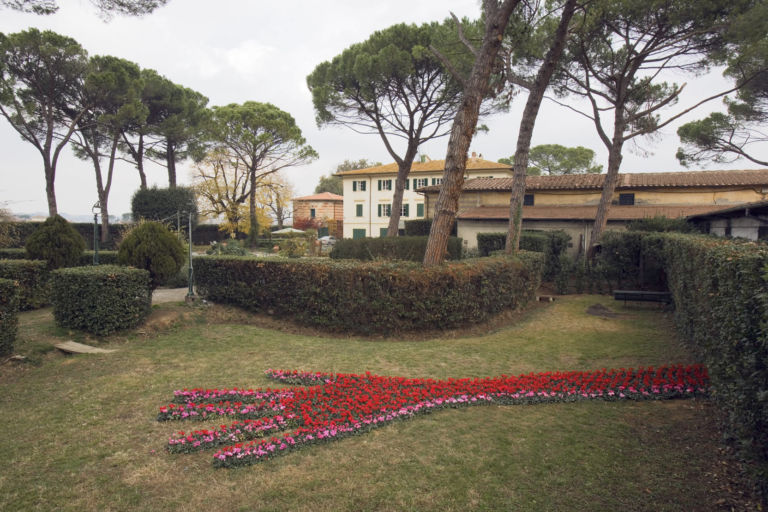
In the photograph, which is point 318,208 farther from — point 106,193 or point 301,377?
point 301,377

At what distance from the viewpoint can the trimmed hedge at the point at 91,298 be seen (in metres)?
7.56

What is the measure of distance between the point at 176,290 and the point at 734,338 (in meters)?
14.1

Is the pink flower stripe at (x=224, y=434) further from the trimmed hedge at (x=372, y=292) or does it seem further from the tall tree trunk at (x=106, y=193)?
the tall tree trunk at (x=106, y=193)

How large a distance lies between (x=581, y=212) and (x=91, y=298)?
21.8 meters

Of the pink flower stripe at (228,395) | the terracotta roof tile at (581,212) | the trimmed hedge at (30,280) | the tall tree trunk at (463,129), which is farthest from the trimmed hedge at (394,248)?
the pink flower stripe at (228,395)

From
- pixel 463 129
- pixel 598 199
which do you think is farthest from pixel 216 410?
pixel 598 199

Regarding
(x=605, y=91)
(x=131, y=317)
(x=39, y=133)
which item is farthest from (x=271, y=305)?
(x=39, y=133)

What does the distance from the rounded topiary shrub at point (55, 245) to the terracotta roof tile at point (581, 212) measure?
61.0 ft

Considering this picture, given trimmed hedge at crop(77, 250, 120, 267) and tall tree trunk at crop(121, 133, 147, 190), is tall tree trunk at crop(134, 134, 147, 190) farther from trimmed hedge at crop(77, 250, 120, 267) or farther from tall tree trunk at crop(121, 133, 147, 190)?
trimmed hedge at crop(77, 250, 120, 267)

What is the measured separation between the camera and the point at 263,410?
4777 millimetres

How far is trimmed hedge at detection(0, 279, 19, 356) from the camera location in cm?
609

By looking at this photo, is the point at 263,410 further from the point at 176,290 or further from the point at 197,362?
the point at 176,290

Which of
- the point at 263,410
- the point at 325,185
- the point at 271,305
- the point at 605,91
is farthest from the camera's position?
the point at 325,185

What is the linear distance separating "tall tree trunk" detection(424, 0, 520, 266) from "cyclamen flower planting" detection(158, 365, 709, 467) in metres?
4.36
